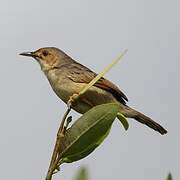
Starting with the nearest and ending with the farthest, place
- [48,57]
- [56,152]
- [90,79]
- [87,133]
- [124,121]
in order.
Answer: [56,152] → [87,133] → [124,121] → [90,79] → [48,57]

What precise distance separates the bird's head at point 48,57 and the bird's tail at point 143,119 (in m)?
1.54

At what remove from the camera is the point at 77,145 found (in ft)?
7.73

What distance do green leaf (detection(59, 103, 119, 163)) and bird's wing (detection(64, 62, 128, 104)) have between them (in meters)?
2.56

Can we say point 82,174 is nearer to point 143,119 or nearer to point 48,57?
point 143,119

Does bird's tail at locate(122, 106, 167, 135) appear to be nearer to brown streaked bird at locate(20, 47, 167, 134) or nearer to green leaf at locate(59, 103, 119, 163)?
brown streaked bird at locate(20, 47, 167, 134)

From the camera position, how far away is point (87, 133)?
2281 millimetres

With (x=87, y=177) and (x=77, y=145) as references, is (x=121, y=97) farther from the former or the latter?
(x=87, y=177)

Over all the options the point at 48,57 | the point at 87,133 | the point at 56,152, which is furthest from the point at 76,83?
the point at 56,152

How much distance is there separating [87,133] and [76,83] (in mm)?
3263

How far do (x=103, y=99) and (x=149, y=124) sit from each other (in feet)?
1.73

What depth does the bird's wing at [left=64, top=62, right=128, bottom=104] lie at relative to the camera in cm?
510

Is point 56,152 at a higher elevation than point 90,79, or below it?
higher

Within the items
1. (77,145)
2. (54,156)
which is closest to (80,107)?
(77,145)

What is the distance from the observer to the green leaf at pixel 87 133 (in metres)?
2.18
